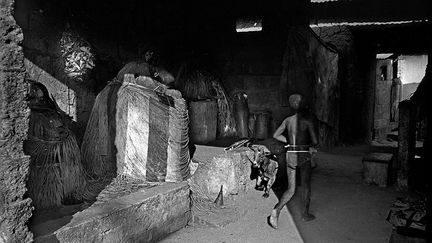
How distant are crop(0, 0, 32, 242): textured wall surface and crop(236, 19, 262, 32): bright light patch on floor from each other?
A: 8.49 meters

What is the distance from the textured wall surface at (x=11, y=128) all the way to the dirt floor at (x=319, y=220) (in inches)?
89.9

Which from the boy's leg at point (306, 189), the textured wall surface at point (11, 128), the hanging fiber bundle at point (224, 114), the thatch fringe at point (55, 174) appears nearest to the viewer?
the textured wall surface at point (11, 128)

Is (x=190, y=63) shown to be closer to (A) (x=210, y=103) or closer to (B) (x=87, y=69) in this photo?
(A) (x=210, y=103)

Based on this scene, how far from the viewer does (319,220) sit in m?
5.56

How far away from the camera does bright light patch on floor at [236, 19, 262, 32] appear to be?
35.4 feet

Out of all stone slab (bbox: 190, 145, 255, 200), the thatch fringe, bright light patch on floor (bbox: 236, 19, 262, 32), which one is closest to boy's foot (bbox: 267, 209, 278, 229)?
stone slab (bbox: 190, 145, 255, 200)

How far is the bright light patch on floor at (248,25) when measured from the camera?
10781 millimetres

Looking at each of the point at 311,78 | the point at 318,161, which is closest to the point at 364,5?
the point at 311,78

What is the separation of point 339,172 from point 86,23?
6098 mm

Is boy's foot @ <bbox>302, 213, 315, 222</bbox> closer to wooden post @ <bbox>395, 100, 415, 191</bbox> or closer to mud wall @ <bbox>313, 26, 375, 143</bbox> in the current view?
wooden post @ <bbox>395, 100, 415, 191</bbox>

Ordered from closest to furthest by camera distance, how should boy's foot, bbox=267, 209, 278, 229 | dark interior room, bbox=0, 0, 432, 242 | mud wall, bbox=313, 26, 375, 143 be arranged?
dark interior room, bbox=0, 0, 432, 242 → boy's foot, bbox=267, 209, 278, 229 → mud wall, bbox=313, 26, 375, 143

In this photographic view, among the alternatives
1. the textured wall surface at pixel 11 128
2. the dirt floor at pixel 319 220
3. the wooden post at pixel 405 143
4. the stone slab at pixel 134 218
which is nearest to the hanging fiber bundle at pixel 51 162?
the stone slab at pixel 134 218

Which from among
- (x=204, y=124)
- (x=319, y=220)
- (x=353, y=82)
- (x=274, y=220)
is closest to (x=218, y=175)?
(x=274, y=220)

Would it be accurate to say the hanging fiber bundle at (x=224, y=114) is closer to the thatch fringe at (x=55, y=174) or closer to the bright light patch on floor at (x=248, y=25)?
the bright light patch on floor at (x=248, y=25)
